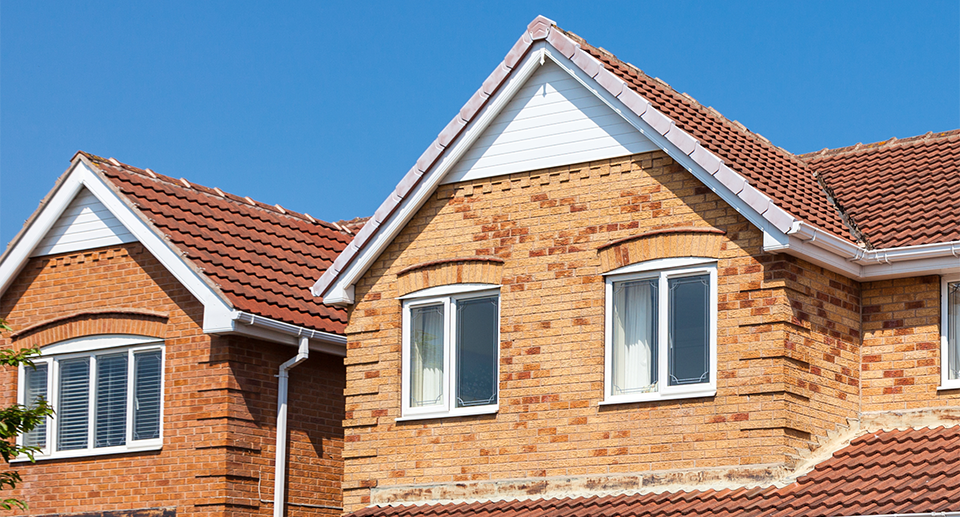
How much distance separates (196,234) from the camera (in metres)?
20.3

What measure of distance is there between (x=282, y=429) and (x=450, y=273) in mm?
3870

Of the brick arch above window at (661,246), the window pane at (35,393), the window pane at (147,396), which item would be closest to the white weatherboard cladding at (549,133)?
the brick arch above window at (661,246)

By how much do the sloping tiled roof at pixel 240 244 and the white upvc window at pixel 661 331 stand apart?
5.30 meters

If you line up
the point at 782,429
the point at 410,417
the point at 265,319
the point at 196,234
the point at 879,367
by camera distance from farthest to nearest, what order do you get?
the point at 196,234
the point at 265,319
the point at 410,417
the point at 879,367
the point at 782,429

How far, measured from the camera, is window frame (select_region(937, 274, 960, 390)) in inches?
633

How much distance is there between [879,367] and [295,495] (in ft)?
27.8

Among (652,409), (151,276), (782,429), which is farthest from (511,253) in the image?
(151,276)

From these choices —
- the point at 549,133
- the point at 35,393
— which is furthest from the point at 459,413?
the point at 35,393

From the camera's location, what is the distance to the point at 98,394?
2030cm

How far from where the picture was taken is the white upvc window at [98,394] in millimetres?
19906

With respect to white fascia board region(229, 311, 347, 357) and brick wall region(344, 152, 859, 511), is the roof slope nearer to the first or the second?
brick wall region(344, 152, 859, 511)

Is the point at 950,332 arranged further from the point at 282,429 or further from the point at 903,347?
the point at 282,429

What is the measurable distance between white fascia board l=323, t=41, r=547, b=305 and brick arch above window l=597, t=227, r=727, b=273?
7.94ft

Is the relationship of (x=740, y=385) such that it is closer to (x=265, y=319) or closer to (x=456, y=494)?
(x=456, y=494)
